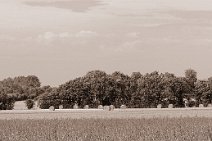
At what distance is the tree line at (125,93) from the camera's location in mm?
83438

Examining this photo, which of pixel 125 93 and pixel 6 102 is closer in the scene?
pixel 6 102

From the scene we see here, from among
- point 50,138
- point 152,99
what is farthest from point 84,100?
point 50,138

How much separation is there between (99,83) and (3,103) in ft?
55.3

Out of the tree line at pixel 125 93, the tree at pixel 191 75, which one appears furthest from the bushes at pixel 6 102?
the tree at pixel 191 75

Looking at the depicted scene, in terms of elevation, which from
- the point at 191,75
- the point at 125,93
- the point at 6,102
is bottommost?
the point at 6,102

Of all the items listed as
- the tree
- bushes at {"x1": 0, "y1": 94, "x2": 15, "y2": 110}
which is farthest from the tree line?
the tree

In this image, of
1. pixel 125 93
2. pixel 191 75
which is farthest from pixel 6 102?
pixel 191 75

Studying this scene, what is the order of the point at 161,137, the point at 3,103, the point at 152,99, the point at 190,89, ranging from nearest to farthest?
1. the point at 161,137
2. the point at 3,103
3. the point at 152,99
4. the point at 190,89

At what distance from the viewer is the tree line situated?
274ft

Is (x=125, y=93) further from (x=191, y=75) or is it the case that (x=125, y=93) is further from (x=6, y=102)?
(x=6, y=102)

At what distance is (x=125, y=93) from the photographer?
3553 inches

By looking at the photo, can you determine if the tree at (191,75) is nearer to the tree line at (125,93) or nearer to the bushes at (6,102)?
the tree line at (125,93)

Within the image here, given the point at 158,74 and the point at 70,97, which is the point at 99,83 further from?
the point at 158,74

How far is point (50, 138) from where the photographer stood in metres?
20.9
